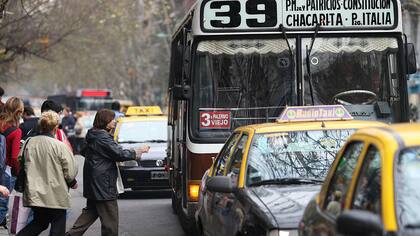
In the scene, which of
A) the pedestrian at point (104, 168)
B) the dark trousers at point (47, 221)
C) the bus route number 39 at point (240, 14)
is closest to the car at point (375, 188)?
the dark trousers at point (47, 221)

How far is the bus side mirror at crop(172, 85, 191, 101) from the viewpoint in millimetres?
10695

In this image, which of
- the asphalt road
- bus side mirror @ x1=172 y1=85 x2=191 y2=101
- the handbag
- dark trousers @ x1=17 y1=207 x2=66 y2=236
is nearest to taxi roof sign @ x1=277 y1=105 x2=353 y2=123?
bus side mirror @ x1=172 y1=85 x2=191 y2=101

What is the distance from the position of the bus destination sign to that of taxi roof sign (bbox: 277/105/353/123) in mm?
2437

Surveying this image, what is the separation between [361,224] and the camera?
14.4 ft

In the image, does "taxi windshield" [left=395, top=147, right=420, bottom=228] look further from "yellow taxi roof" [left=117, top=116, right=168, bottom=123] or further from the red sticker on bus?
"yellow taxi roof" [left=117, top=116, right=168, bottom=123]

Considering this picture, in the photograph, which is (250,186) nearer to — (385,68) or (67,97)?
(385,68)

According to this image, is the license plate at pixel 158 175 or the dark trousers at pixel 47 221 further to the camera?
the license plate at pixel 158 175

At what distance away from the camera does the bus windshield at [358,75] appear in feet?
35.9

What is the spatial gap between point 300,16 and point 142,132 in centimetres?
886

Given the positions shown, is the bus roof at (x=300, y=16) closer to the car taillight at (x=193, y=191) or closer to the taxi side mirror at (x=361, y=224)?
the car taillight at (x=193, y=191)

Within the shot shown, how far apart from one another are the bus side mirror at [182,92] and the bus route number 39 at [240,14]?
0.75 m

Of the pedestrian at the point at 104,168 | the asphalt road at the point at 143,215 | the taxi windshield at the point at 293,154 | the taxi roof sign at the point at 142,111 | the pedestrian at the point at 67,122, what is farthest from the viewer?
the pedestrian at the point at 67,122

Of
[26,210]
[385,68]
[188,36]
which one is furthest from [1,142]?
[385,68]

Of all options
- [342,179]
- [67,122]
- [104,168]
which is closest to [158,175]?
[104,168]
